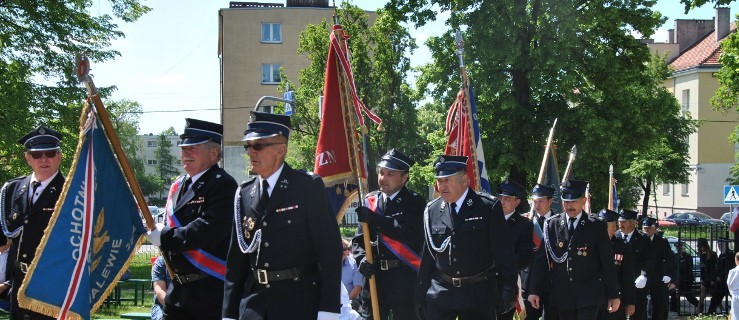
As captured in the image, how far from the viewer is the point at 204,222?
6.81 metres

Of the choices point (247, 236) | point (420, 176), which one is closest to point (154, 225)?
point (247, 236)

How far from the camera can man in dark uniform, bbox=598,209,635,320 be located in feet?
39.5

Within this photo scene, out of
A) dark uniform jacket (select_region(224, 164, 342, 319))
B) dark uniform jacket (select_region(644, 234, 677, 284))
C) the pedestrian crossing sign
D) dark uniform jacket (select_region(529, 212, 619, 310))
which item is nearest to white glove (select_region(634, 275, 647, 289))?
dark uniform jacket (select_region(644, 234, 677, 284))

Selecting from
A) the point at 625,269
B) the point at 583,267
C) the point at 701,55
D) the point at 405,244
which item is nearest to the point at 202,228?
the point at 405,244

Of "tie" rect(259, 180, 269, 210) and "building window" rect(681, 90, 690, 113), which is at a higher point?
"building window" rect(681, 90, 690, 113)

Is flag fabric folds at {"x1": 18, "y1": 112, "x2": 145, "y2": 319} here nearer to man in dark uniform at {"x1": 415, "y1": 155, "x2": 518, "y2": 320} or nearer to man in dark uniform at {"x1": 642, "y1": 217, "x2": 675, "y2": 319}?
man in dark uniform at {"x1": 415, "y1": 155, "x2": 518, "y2": 320}

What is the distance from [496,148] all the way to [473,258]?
18.4 metres

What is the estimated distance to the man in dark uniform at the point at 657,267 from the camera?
54.4 ft

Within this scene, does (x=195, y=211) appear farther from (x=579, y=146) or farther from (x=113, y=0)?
(x=113, y=0)

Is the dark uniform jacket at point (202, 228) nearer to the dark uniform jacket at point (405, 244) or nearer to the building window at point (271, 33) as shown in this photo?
the dark uniform jacket at point (405, 244)

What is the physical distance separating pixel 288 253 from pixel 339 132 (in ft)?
10.8

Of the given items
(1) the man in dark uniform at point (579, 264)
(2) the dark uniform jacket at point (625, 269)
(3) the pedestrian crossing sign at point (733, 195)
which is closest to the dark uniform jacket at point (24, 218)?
(1) the man in dark uniform at point (579, 264)

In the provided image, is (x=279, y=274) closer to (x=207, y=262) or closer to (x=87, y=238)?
(x=207, y=262)

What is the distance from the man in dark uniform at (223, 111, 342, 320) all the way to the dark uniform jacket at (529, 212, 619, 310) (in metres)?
5.23
